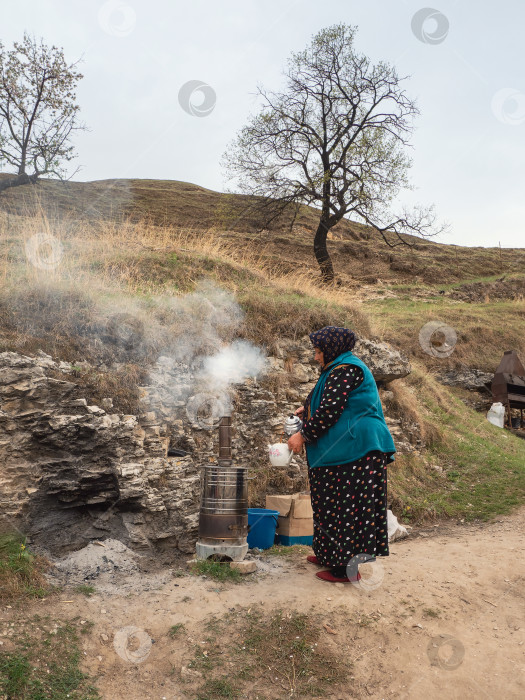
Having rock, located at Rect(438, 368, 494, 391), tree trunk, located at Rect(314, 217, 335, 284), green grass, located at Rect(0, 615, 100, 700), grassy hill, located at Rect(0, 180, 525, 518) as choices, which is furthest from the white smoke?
tree trunk, located at Rect(314, 217, 335, 284)

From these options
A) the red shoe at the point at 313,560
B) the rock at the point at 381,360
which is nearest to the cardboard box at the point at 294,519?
the red shoe at the point at 313,560

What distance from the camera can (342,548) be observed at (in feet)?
14.7

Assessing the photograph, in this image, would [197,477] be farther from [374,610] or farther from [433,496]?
[433,496]

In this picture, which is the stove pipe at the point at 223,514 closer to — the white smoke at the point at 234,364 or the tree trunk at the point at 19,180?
the white smoke at the point at 234,364

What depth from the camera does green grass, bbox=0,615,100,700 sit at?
310cm

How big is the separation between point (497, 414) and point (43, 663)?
13.0 meters

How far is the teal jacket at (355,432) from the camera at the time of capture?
14.5 feet

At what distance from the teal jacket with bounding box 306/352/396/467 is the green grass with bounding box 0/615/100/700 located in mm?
2204

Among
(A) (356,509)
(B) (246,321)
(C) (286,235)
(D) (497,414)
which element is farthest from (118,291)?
(C) (286,235)

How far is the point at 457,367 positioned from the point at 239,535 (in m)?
12.1

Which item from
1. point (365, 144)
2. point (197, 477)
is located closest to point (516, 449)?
point (197, 477)

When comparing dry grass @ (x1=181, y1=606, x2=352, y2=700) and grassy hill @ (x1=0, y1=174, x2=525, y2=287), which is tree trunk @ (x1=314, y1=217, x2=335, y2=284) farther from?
dry grass @ (x1=181, y1=606, x2=352, y2=700)

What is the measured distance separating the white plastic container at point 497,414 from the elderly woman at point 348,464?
1047 centimetres

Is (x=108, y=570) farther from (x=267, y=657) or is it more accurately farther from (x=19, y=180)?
(x=19, y=180)
